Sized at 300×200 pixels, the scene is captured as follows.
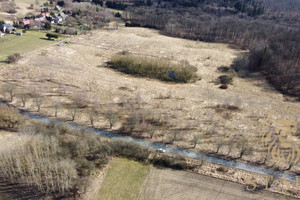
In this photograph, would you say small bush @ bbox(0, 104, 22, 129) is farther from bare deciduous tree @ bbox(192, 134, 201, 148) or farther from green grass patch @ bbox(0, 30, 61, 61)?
green grass patch @ bbox(0, 30, 61, 61)

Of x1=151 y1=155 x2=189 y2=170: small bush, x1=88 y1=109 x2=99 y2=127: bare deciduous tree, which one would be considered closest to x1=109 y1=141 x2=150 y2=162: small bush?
x1=151 y1=155 x2=189 y2=170: small bush

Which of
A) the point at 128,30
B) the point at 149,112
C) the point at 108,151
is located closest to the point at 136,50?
the point at 128,30

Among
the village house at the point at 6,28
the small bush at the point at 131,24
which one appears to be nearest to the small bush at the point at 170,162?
the village house at the point at 6,28

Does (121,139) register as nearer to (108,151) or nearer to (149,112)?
(108,151)

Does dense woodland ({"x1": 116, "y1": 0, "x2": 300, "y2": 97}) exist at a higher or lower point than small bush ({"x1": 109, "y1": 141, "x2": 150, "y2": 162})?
higher

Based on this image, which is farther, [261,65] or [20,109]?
[261,65]

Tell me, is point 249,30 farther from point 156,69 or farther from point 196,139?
point 196,139
